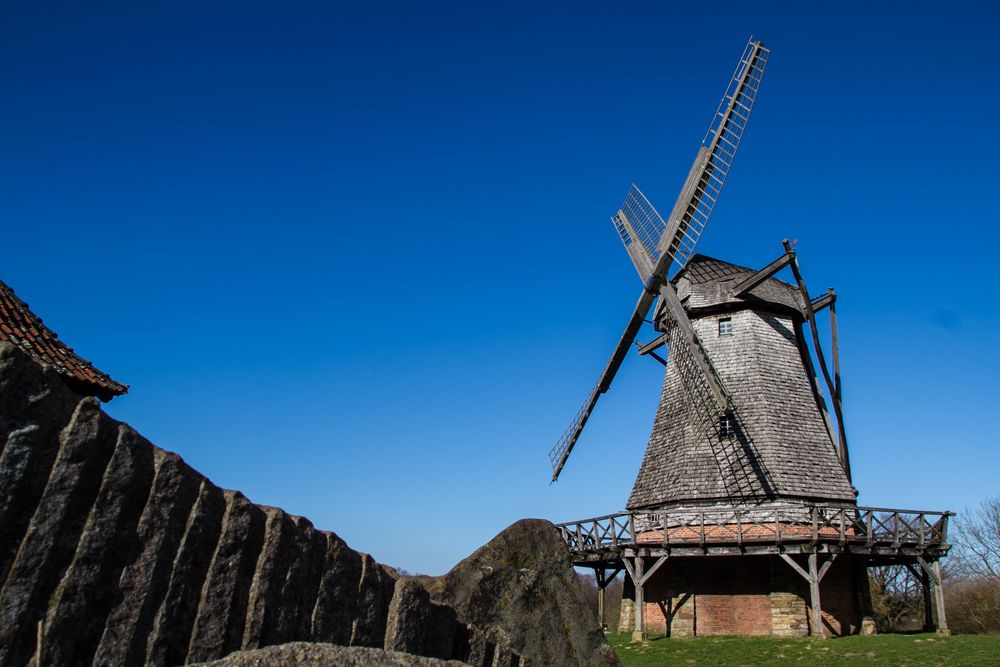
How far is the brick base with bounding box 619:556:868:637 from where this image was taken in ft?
68.2

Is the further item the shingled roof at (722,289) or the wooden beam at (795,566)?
the shingled roof at (722,289)

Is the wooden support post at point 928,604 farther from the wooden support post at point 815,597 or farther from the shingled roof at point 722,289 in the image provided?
the shingled roof at point 722,289

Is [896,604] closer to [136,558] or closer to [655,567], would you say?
[655,567]

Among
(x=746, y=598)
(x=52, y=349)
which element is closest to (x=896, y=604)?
(x=746, y=598)

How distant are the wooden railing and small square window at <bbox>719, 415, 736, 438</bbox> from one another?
2133 millimetres

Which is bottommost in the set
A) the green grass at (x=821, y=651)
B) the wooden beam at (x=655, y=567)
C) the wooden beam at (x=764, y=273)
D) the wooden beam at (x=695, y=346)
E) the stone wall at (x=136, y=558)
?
the stone wall at (x=136, y=558)

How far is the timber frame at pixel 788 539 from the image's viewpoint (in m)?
20.0

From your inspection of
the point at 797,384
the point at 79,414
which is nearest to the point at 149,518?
the point at 79,414

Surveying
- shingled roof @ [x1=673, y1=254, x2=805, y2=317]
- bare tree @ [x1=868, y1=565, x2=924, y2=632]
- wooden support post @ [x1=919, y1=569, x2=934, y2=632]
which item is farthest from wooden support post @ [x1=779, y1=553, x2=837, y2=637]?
bare tree @ [x1=868, y1=565, x2=924, y2=632]

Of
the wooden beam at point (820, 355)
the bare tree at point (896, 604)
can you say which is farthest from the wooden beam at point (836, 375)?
the bare tree at point (896, 604)

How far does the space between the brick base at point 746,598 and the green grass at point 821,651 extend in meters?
1.01

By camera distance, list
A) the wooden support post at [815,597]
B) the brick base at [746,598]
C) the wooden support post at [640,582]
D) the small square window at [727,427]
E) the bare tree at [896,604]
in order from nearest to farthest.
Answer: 1. the wooden support post at [815,597]
2. the brick base at [746,598]
3. the wooden support post at [640,582]
4. the small square window at [727,427]
5. the bare tree at [896,604]

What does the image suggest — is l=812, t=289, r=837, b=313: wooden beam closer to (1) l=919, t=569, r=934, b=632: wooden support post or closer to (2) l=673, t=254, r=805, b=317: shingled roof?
(2) l=673, t=254, r=805, b=317: shingled roof

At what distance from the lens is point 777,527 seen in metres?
20.0
